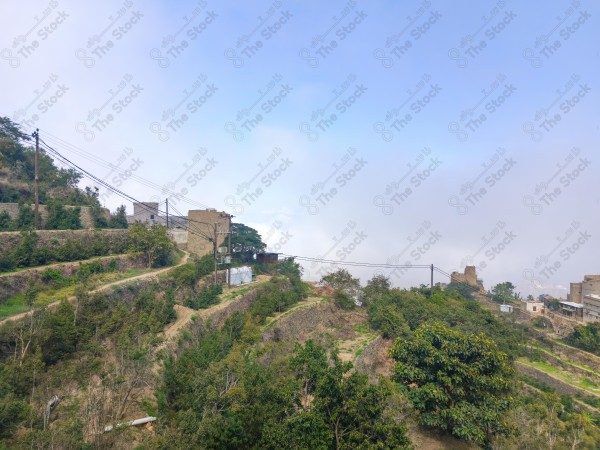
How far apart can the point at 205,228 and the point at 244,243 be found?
11.6 ft

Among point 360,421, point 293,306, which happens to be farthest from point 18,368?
point 293,306

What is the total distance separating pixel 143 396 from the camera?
12.6 m

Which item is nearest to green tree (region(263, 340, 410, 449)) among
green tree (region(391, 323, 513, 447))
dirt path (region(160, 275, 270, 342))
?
green tree (region(391, 323, 513, 447))

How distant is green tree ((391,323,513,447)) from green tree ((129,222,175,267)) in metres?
17.3

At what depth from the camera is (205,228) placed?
29.5 metres

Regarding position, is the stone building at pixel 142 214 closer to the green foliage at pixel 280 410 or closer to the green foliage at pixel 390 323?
the green foliage at pixel 390 323

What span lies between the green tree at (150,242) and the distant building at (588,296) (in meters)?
39.6

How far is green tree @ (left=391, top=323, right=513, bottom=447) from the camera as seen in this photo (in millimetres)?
10820

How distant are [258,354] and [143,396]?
455 centimetres

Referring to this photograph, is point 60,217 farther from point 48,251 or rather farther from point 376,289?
point 376,289

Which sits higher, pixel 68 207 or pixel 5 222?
pixel 68 207

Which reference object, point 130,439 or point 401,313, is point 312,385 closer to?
point 130,439

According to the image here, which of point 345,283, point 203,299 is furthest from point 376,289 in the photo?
point 203,299

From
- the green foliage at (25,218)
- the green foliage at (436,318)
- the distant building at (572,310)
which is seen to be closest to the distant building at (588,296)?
the distant building at (572,310)
